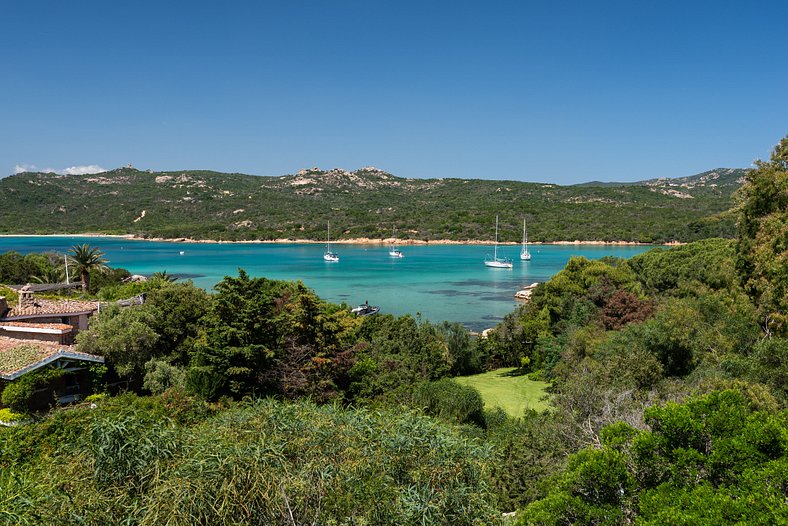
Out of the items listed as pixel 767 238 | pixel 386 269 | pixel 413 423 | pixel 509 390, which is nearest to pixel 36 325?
pixel 413 423

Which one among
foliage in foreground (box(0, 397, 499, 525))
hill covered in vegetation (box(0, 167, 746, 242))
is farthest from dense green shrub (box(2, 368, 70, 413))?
hill covered in vegetation (box(0, 167, 746, 242))

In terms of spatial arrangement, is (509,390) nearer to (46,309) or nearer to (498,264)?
(46,309)

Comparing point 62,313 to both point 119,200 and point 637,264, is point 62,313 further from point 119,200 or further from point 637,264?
point 119,200

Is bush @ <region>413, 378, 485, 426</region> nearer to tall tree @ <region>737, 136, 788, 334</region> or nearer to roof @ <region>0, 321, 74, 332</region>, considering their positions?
tall tree @ <region>737, 136, 788, 334</region>

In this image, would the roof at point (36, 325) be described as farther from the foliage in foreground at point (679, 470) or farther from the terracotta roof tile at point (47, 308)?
the foliage in foreground at point (679, 470)

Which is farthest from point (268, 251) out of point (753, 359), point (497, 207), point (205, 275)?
point (753, 359)

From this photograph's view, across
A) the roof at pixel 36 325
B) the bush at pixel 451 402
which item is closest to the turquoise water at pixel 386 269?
the roof at pixel 36 325

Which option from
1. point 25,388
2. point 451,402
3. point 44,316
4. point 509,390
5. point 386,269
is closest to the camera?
point 25,388

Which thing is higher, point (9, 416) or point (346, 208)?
point (346, 208)
